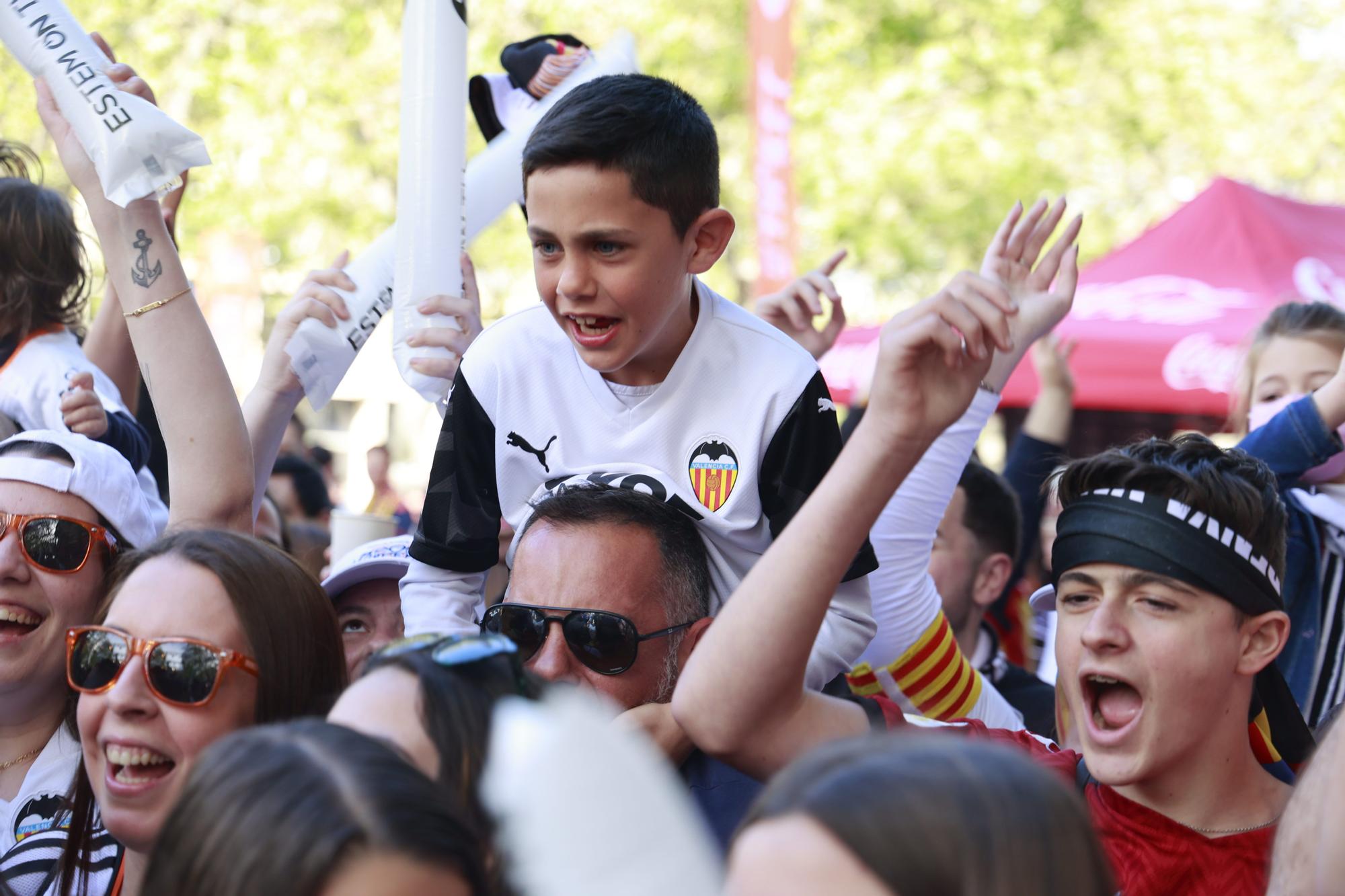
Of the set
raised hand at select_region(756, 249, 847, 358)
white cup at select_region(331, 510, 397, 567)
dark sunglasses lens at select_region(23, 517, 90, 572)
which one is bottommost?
white cup at select_region(331, 510, 397, 567)

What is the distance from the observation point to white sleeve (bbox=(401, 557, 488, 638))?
295 cm

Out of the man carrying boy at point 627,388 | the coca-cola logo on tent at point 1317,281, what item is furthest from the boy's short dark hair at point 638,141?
the coca-cola logo on tent at point 1317,281

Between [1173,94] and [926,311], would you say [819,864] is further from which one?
[1173,94]

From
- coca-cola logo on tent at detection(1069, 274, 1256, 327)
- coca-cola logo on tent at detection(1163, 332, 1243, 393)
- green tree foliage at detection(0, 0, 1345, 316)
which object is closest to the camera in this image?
coca-cola logo on tent at detection(1163, 332, 1243, 393)

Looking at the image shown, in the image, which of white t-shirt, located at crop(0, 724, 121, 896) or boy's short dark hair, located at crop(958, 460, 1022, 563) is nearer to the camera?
white t-shirt, located at crop(0, 724, 121, 896)

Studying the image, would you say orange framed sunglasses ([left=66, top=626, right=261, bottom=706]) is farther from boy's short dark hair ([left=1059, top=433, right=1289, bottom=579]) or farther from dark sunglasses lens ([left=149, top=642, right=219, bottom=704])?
boy's short dark hair ([left=1059, top=433, right=1289, bottom=579])

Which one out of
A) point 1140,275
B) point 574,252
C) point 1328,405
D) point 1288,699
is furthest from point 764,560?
point 1140,275

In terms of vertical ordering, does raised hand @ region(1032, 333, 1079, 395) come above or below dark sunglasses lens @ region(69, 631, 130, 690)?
above

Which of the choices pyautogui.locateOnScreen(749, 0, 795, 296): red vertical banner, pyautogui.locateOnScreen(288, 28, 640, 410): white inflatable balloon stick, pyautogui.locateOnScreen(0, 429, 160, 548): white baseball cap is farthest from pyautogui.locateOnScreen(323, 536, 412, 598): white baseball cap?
pyautogui.locateOnScreen(749, 0, 795, 296): red vertical banner

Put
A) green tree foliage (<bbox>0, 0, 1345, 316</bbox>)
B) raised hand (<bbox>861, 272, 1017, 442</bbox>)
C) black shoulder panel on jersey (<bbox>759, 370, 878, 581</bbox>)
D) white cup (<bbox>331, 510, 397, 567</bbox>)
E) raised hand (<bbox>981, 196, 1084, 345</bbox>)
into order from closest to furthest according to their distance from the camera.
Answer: raised hand (<bbox>861, 272, 1017, 442</bbox>) → raised hand (<bbox>981, 196, 1084, 345</bbox>) → black shoulder panel on jersey (<bbox>759, 370, 878, 581</bbox>) → white cup (<bbox>331, 510, 397, 567</bbox>) → green tree foliage (<bbox>0, 0, 1345, 316</bbox>)

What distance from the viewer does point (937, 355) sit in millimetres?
2109

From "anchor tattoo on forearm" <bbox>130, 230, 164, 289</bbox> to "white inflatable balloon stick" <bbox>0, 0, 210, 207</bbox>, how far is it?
0.12 metres

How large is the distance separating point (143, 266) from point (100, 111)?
333 mm

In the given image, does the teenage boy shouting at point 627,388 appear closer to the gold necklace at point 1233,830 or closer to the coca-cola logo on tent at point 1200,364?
the gold necklace at point 1233,830
